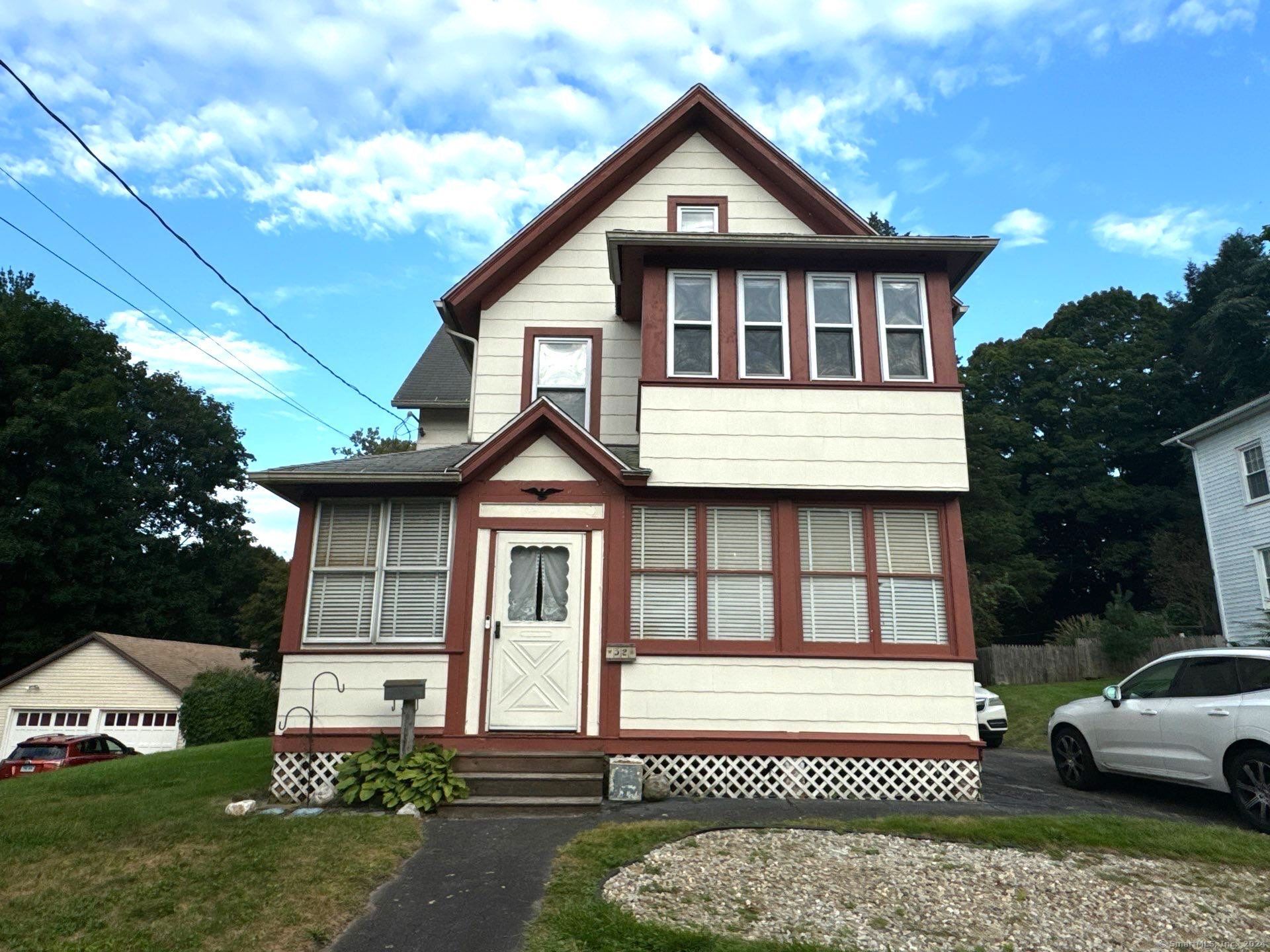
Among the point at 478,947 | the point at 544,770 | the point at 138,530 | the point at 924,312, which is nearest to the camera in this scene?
the point at 478,947

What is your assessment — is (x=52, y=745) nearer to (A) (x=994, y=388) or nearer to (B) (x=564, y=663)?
(B) (x=564, y=663)

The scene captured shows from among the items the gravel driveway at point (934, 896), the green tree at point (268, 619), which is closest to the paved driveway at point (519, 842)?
the gravel driveway at point (934, 896)

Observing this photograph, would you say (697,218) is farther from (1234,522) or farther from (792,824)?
(1234,522)

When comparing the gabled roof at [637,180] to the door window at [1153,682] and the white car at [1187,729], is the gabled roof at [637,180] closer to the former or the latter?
the door window at [1153,682]

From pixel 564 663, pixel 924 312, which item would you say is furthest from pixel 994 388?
pixel 564 663

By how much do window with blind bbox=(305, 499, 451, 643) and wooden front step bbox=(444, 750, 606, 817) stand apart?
162 centimetres

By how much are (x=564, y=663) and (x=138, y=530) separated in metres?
44.9

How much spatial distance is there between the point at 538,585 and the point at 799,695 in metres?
3.35

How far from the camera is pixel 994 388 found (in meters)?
47.1

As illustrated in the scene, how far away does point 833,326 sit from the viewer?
1021 cm

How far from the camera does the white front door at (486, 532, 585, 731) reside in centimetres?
920

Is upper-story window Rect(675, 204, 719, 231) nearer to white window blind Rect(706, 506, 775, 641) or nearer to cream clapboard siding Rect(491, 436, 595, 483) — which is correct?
cream clapboard siding Rect(491, 436, 595, 483)

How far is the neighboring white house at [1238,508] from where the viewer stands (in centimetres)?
2202

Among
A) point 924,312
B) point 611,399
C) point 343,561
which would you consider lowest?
point 343,561
